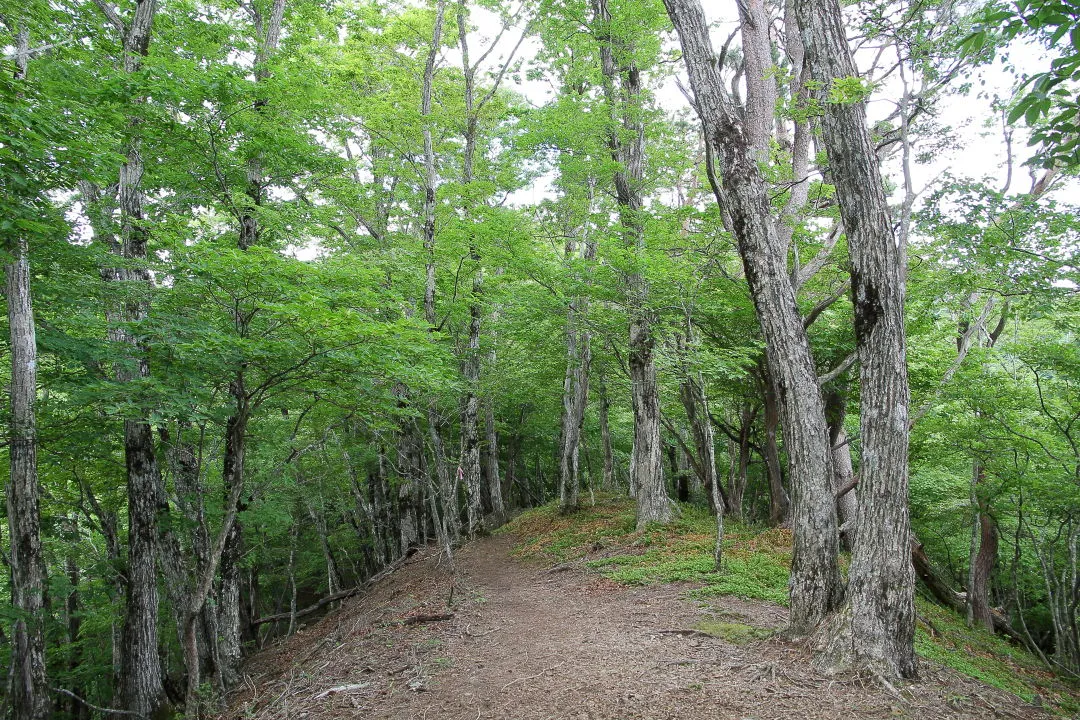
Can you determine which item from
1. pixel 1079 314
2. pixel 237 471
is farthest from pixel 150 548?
pixel 1079 314

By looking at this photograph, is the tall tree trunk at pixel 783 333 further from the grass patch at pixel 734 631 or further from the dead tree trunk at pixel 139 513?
the dead tree trunk at pixel 139 513

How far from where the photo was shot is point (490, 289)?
12938mm

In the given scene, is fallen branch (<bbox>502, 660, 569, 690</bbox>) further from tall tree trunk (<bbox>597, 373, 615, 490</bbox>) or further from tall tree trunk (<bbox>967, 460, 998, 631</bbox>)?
tall tree trunk (<bbox>597, 373, 615, 490</bbox>)

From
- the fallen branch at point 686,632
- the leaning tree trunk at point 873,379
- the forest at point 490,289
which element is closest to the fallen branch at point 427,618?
the forest at point 490,289

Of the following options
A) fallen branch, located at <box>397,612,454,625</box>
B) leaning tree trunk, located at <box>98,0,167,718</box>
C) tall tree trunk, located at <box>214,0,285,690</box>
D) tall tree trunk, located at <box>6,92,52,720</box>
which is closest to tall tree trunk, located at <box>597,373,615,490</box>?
fallen branch, located at <box>397,612,454,625</box>

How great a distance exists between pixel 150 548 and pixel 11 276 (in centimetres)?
399

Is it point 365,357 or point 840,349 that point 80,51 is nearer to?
point 365,357

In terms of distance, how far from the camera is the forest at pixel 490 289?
15.6 feet

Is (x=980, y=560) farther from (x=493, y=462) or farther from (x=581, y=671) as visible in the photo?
(x=493, y=462)

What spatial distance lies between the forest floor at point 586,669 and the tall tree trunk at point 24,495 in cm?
245

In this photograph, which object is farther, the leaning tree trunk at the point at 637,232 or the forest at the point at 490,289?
the leaning tree trunk at the point at 637,232

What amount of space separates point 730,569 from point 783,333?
13.3 feet

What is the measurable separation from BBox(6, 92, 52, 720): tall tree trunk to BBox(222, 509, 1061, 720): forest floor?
8.02ft

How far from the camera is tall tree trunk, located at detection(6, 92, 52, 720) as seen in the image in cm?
632
